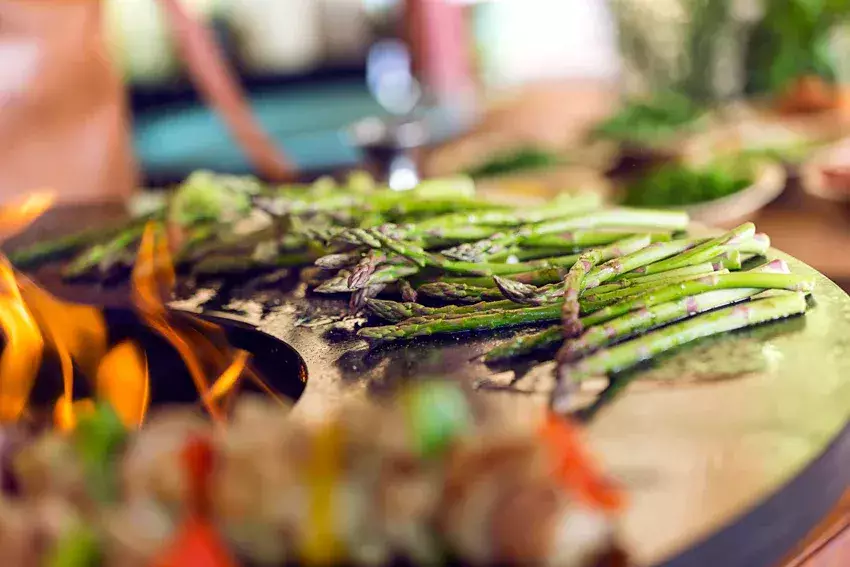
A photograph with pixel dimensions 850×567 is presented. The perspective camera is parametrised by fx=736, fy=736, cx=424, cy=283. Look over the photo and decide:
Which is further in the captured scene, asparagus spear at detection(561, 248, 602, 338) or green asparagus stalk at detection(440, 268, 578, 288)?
green asparagus stalk at detection(440, 268, 578, 288)

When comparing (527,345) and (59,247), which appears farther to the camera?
(59,247)

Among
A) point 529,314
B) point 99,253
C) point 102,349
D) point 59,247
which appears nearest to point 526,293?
point 529,314

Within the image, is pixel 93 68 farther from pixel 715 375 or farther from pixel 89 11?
pixel 715 375

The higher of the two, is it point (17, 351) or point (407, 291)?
Result: point (407, 291)

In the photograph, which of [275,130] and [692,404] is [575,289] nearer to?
[692,404]

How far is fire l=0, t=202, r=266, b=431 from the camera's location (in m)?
1.65

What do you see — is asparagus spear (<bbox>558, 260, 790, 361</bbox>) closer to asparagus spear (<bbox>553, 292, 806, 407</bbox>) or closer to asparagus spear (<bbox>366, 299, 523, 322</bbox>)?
asparagus spear (<bbox>553, 292, 806, 407</bbox>)

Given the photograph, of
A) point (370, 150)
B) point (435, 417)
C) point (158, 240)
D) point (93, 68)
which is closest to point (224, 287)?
point (158, 240)

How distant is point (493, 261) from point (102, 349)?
1015mm

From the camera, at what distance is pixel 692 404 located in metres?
1.13

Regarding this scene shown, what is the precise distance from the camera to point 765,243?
1659 mm

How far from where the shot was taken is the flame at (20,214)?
8.28 ft

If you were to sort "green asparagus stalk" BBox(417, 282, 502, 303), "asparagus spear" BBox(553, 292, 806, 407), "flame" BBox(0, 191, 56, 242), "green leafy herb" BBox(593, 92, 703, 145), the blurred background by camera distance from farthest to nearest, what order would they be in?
"green leafy herb" BBox(593, 92, 703, 145) < the blurred background < "flame" BBox(0, 191, 56, 242) < "green asparagus stalk" BBox(417, 282, 502, 303) < "asparagus spear" BBox(553, 292, 806, 407)

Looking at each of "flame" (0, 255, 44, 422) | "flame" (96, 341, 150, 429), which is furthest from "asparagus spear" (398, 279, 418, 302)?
"flame" (0, 255, 44, 422)
